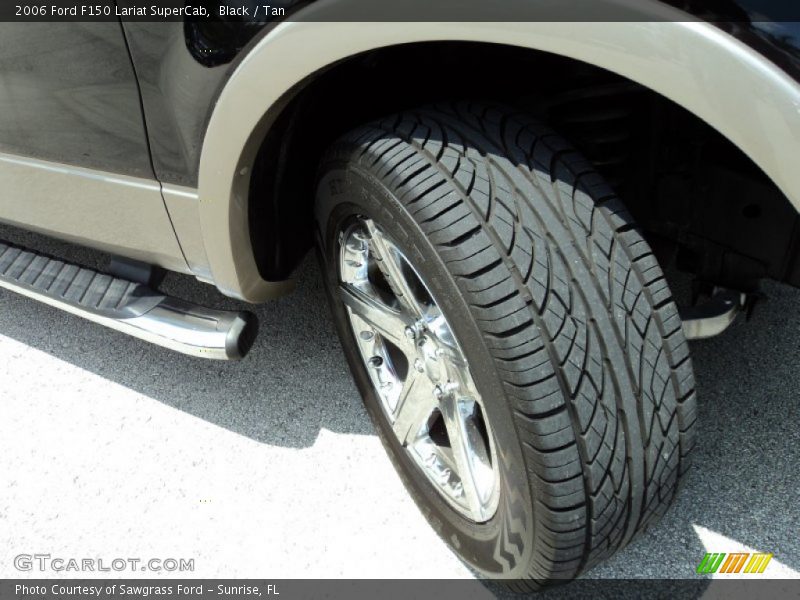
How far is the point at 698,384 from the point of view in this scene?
2102mm

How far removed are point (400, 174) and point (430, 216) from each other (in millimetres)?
109

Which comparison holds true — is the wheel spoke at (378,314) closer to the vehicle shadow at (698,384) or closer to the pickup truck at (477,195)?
the pickup truck at (477,195)

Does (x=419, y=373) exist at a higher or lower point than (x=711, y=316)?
lower

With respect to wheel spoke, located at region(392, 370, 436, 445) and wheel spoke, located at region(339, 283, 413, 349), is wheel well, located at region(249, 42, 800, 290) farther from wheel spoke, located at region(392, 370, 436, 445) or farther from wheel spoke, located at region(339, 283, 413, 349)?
wheel spoke, located at region(392, 370, 436, 445)

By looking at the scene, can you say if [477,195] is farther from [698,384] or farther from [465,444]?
[698,384]

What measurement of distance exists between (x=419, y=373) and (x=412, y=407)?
4.6 inches

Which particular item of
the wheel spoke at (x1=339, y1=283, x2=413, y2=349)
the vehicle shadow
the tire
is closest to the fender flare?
the tire

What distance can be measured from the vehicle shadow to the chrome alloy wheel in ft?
0.94

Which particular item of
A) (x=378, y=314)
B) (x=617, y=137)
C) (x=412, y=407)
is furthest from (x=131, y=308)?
(x=617, y=137)

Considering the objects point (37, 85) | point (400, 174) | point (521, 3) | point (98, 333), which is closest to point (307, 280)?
point (98, 333)

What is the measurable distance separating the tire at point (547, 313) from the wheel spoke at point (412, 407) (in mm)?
308

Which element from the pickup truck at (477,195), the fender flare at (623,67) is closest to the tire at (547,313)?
the pickup truck at (477,195)

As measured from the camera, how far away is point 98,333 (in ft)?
8.35

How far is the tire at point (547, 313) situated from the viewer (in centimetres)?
129
